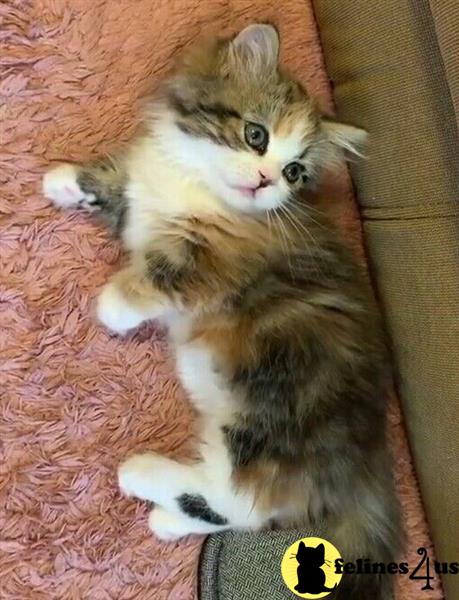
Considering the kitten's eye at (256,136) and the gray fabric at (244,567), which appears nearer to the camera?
the kitten's eye at (256,136)

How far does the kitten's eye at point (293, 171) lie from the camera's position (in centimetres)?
144

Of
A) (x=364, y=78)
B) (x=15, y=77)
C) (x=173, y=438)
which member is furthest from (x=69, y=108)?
(x=173, y=438)

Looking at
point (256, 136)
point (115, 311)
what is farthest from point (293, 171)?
point (115, 311)

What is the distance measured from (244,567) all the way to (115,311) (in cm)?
56

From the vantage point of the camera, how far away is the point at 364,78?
62.5 inches

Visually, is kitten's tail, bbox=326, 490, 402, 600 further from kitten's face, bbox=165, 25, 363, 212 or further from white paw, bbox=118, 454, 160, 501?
kitten's face, bbox=165, 25, 363, 212

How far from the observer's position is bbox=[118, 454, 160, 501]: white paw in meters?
1.47

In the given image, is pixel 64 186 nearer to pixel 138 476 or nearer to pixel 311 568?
pixel 138 476

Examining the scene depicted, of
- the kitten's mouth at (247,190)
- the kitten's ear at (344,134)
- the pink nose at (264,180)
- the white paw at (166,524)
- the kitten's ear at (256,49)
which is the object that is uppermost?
the kitten's ear at (256,49)

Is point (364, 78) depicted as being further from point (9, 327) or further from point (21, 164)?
point (9, 327)

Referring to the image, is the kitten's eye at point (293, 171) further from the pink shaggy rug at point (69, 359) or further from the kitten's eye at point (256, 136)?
A: the pink shaggy rug at point (69, 359)

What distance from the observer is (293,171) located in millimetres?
→ 1461

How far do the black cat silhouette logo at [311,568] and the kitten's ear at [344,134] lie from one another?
76 cm

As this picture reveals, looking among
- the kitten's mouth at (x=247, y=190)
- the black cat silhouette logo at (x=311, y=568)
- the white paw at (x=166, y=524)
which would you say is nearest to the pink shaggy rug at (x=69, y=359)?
the white paw at (x=166, y=524)
